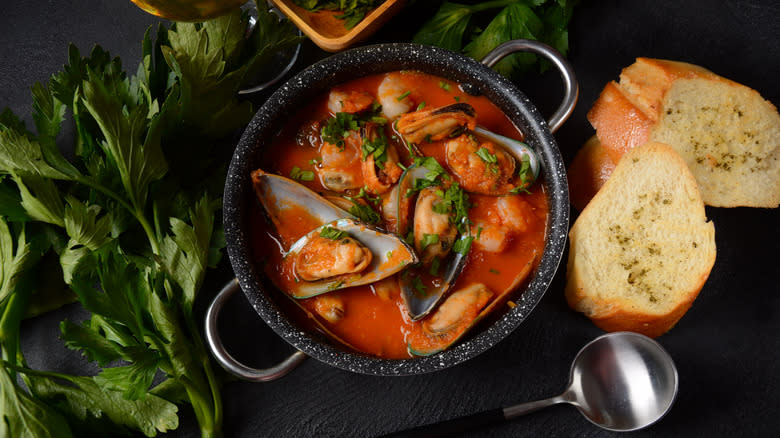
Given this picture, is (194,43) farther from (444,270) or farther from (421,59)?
(444,270)

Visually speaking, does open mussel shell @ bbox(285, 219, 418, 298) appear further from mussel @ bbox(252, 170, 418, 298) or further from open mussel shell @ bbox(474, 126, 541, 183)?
open mussel shell @ bbox(474, 126, 541, 183)

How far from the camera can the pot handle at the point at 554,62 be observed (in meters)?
2.45

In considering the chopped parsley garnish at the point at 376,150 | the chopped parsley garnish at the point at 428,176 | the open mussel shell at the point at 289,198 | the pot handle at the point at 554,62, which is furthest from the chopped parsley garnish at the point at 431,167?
the pot handle at the point at 554,62

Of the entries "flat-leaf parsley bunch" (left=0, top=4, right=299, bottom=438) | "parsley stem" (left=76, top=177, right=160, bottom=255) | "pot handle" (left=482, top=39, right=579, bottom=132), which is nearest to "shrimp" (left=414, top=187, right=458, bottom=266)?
"pot handle" (left=482, top=39, right=579, bottom=132)

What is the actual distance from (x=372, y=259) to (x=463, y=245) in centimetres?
36

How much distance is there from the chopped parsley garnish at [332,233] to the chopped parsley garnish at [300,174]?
248mm

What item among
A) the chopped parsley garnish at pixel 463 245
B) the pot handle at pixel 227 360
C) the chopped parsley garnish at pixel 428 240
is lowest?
the pot handle at pixel 227 360

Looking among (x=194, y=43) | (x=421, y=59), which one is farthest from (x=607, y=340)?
(x=194, y=43)

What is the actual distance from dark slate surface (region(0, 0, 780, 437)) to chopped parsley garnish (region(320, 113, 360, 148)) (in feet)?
2.73

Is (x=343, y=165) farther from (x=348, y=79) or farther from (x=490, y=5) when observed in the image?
(x=490, y=5)

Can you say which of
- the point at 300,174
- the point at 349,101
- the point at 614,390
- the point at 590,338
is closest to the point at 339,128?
the point at 349,101

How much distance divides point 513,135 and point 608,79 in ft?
2.28

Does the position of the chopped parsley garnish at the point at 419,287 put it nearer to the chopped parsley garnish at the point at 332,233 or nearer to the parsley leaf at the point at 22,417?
the chopped parsley garnish at the point at 332,233

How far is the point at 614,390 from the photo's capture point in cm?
259
